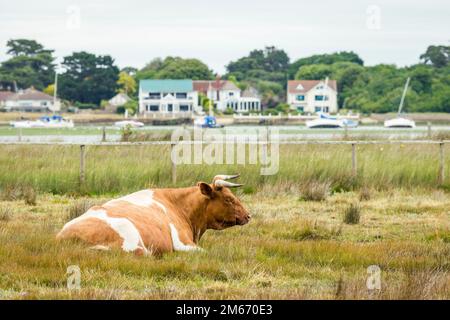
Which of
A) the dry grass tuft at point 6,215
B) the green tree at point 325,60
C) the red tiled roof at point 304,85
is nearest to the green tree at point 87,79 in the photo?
the red tiled roof at point 304,85

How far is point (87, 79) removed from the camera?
5354 inches

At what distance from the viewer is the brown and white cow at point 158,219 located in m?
11.5

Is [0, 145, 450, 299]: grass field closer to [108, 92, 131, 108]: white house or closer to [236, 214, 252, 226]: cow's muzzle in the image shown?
[236, 214, 252, 226]: cow's muzzle

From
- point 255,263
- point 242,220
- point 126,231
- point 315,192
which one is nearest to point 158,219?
point 126,231

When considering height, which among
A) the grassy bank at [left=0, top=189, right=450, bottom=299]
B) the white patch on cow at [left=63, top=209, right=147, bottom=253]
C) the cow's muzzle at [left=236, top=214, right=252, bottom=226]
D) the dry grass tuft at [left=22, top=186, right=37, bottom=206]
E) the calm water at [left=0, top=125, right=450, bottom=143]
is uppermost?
the white patch on cow at [left=63, top=209, right=147, bottom=253]

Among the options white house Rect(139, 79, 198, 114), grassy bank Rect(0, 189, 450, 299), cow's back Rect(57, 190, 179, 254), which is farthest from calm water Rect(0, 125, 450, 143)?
white house Rect(139, 79, 198, 114)

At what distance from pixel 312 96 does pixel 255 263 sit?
418 feet

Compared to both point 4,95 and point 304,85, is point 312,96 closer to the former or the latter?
point 304,85

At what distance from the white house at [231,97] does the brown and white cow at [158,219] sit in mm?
119128

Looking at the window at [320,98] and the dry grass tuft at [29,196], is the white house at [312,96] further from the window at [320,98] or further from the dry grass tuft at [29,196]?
the dry grass tuft at [29,196]

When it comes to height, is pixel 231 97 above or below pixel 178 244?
below

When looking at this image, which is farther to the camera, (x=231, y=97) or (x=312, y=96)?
(x=312, y=96)

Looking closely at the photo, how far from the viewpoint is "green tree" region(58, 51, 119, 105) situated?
13362 cm

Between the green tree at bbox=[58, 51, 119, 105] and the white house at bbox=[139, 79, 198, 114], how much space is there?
4.82 meters
